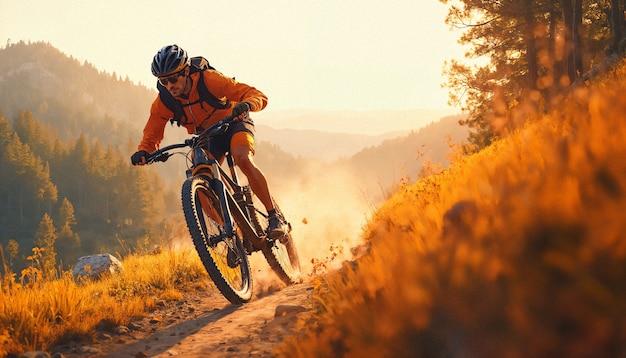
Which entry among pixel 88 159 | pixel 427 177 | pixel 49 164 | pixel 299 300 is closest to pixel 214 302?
pixel 299 300

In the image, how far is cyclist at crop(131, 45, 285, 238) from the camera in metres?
5.61

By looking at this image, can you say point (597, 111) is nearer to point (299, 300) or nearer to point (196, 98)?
point (299, 300)

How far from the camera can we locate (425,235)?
283cm

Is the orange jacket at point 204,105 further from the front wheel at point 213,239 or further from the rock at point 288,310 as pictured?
the rock at point 288,310

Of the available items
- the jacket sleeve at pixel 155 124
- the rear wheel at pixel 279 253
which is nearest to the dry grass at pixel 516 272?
the rear wheel at pixel 279 253

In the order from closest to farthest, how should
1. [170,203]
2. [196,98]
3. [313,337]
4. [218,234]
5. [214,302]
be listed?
[313,337]
[218,234]
[196,98]
[214,302]
[170,203]

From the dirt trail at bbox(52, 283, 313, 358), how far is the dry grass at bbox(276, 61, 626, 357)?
101 cm

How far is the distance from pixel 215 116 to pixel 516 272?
4.69 metres

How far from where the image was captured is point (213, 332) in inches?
181

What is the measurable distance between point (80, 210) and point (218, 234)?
129754 millimetres

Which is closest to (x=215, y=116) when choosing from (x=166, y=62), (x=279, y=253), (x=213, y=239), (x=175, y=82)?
(x=175, y=82)

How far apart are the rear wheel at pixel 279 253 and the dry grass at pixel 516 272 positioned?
11.6 feet

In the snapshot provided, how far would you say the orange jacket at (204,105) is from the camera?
19.2 feet

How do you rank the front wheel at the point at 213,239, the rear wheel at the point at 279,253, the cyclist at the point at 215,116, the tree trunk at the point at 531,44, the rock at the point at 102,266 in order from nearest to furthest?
the front wheel at the point at 213,239 → the cyclist at the point at 215,116 → the rear wheel at the point at 279,253 → the rock at the point at 102,266 → the tree trunk at the point at 531,44
